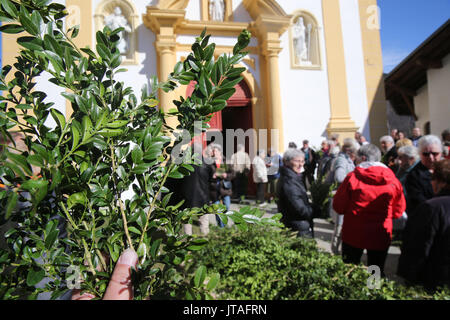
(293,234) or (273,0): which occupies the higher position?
(273,0)

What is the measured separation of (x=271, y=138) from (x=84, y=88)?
25.6 ft

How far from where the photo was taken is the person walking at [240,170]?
279 inches

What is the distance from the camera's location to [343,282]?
210cm

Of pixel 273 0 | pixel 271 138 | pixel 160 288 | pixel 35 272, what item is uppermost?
pixel 273 0

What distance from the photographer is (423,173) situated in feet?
10.2

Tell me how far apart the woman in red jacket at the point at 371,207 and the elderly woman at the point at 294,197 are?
0.45m

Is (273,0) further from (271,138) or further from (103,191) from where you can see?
(103,191)

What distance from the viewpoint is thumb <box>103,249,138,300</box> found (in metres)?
0.63

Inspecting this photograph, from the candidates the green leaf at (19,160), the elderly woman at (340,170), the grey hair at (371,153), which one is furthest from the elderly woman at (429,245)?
the green leaf at (19,160)

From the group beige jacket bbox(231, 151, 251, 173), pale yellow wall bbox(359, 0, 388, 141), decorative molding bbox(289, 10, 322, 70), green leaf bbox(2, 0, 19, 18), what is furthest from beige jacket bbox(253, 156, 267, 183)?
green leaf bbox(2, 0, 19, 18)

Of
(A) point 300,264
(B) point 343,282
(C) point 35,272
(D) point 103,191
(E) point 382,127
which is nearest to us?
(C) point 35,272

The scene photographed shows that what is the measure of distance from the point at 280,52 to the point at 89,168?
29.4ft

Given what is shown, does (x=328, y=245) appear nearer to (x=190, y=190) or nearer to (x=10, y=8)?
(x=190, y=190)

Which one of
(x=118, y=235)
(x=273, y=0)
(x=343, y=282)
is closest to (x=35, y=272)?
(x=118, y=235)
